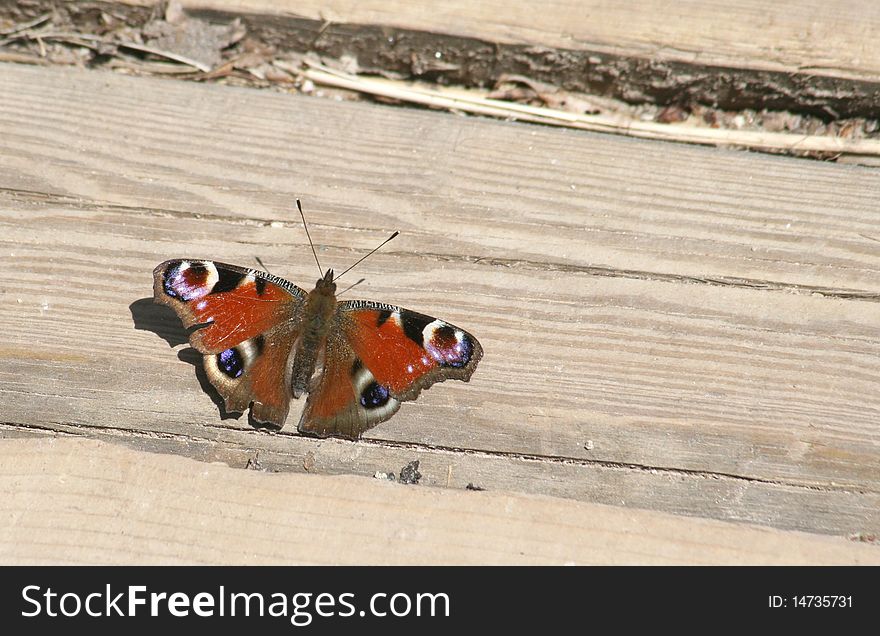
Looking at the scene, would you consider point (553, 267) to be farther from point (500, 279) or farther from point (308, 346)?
point (308, 346)

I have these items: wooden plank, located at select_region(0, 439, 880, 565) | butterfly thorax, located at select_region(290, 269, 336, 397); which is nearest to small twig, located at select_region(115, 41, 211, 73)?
butterfly thorax, located at select_region(290, 269, 336, 397)

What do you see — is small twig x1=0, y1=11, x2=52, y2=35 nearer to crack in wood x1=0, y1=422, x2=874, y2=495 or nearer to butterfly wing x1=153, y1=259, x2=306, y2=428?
butterfly wing x1=153, y1=259, x2=306, y2=428

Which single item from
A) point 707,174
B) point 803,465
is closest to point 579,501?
point 803,465

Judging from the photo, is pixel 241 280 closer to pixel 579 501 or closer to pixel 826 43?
pixel 579 501

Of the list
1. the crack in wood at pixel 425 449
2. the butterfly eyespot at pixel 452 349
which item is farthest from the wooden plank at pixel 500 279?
the butterfly eyespot at pixel 452 349

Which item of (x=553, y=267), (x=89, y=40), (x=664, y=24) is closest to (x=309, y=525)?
(x=553, y=267)

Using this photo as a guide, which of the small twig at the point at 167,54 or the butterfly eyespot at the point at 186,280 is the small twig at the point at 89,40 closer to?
the small twig at the point at 167,54
